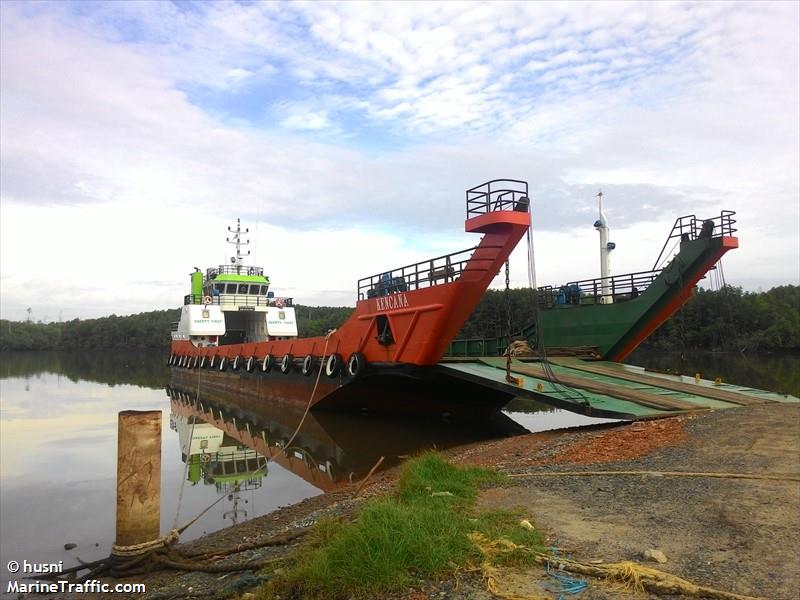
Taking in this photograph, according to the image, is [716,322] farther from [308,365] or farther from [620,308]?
[308,365]

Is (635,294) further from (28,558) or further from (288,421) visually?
(28,558)

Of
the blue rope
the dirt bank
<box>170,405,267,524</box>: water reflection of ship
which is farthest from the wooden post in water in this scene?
the blue rope

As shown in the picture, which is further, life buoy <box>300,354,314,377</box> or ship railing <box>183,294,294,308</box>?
ship railing <box>183,294,294,308</box>

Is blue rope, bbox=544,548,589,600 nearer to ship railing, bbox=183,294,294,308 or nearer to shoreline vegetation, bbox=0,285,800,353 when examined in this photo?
ship railing, bbox=183,294,294,308

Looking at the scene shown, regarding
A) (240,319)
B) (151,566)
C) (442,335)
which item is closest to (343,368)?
(442,335)

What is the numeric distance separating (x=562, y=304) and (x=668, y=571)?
13.5 m

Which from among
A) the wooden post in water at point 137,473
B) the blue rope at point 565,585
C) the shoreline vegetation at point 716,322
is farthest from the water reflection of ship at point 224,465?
the shoreline vegetation at point 716,322

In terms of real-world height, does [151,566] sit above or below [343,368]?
below

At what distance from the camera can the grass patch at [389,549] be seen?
3.26 m

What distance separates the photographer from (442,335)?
11.0 metres

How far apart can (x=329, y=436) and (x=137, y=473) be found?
25.7ft

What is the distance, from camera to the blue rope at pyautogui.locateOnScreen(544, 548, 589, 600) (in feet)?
10.1

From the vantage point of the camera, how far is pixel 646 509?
179 inches

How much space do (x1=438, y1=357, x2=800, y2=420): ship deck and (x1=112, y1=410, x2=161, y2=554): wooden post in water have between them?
6.38 metres
